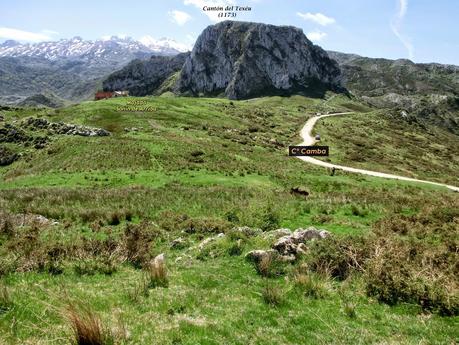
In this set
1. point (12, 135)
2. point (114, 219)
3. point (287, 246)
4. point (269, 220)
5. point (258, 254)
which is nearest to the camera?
point (258, 254)

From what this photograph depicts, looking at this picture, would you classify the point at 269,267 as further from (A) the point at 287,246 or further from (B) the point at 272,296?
(B) the point at 272,296

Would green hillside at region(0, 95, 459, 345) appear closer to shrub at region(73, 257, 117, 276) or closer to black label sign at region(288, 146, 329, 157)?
shrub at region(73, 257, 117, 276)

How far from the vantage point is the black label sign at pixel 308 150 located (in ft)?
303

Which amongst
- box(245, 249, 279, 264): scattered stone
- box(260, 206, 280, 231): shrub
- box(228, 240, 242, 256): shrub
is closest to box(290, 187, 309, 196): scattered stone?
box(260, 206, 280, 231): shrub

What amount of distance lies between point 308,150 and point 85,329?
89691 millimetres

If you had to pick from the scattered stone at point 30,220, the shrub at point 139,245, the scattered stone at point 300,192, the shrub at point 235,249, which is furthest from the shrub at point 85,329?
the scattered stone at point 300,192

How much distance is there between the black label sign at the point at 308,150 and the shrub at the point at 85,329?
82525 mm

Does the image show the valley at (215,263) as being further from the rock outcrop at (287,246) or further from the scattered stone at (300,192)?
the scattered stone at (300,192)

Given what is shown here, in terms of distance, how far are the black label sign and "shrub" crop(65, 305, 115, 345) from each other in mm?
82525

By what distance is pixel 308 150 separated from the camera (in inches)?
3777

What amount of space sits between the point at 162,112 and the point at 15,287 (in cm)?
9988

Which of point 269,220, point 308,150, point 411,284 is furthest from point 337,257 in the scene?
point 308,150

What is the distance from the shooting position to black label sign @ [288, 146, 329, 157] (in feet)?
303

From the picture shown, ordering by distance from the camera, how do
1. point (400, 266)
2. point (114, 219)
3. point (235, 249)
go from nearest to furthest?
point (400, 266) → point (235, 249) → point (114, 219)
